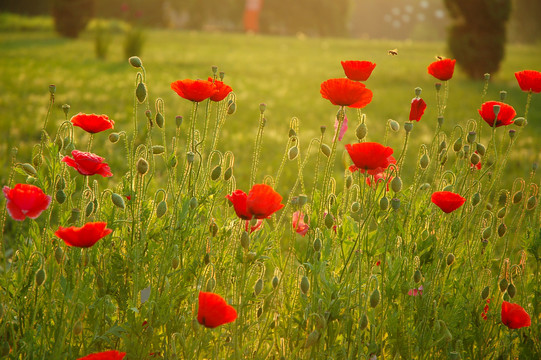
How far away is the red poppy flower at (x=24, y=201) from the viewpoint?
1.46 m

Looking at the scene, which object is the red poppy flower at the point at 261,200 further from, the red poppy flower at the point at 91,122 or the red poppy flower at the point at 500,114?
the red poppy flower at the point at 500,114

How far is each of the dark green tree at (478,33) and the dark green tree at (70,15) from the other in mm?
13158

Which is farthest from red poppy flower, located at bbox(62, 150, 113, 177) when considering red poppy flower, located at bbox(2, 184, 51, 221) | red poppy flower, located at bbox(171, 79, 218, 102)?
red poppy flower, located at bbox(171, 79, 218, 102)

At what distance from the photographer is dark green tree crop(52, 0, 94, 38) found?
2134cm

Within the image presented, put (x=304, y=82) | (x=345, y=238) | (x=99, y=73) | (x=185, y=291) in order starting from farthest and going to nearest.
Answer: (x=304, y=82) < (x=99, y=73) < (x=345, y=238) < (x=185, y=291)

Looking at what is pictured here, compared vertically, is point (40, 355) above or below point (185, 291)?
below

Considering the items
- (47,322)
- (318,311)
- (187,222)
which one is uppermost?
(187,222)

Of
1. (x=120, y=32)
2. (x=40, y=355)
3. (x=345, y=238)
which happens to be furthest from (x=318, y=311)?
(x=120, y=32)

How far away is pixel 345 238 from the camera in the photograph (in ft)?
6.20

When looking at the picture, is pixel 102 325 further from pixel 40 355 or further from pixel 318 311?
pixel 318 311

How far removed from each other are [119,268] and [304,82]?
11134mm

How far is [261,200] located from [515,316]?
0.78 metres

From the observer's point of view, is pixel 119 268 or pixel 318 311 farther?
pixel 119 268

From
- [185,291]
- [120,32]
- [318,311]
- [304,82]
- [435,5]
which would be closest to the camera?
[318,311]
